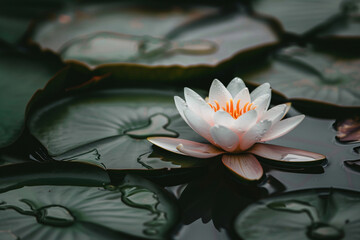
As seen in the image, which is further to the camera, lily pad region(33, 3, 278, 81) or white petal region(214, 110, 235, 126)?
lily pad region(33, 3, 278, 81)

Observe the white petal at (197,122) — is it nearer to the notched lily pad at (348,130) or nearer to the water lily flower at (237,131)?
the water lily flower at (237,131)

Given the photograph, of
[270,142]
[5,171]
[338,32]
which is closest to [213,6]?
[338,32]

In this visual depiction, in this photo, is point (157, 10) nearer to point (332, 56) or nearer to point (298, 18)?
point (298, 18)

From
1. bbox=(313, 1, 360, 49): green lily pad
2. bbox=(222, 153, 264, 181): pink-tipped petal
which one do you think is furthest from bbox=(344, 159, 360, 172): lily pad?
bbox=(313, 1, 360, 49): green lily pad

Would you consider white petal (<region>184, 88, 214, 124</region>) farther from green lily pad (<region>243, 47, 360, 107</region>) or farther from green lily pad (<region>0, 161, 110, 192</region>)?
green lily pad (<region>243, 47, 360, 107</region>)

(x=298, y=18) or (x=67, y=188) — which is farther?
(x=298, y=18)

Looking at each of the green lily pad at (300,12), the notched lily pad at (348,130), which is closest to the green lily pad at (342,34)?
the green lily pad at (300,12)

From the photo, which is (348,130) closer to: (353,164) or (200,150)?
(353,164)
